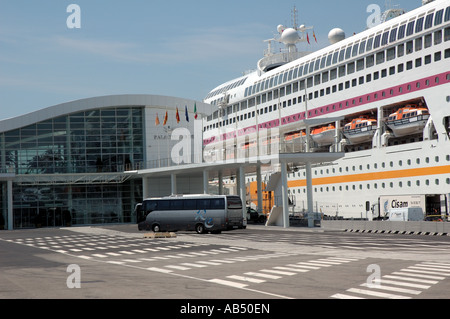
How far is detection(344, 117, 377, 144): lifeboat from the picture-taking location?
182 feet

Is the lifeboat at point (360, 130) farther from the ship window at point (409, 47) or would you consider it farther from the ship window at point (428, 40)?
the ship window at point (428, 40)

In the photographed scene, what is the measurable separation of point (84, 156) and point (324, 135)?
2504cm

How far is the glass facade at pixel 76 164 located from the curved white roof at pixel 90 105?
64 centimetres

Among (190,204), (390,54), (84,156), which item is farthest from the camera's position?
(84,156)

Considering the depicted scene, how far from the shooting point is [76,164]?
5697 centimetres

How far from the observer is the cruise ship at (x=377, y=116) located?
46719 millimetres

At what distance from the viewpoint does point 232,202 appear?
3731cm

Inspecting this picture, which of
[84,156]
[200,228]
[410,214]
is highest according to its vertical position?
[84,156]

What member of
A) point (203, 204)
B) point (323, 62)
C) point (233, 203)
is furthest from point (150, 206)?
point (323, 62)

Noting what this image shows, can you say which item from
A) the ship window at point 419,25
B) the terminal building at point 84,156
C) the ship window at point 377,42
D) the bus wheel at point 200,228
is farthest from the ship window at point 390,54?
the bus wheel at point 200,228

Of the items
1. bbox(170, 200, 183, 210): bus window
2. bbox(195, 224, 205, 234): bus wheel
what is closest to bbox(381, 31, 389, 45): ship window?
bbox(170, 200, 183, 210): bus window

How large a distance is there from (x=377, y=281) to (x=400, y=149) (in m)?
40.9

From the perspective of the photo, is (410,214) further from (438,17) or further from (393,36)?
(393,36)
